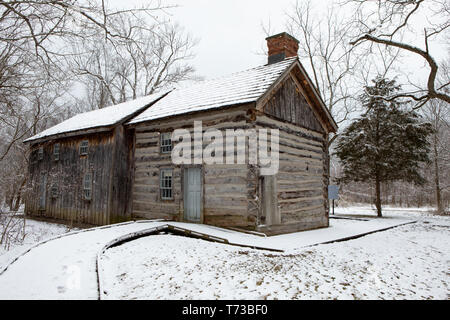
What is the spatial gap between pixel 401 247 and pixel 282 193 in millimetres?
4139

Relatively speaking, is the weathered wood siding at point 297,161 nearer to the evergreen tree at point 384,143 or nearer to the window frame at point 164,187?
the window frame at point 164,187

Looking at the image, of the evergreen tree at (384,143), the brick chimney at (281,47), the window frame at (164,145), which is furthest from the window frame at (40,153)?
the evergreen tree at (384,143)

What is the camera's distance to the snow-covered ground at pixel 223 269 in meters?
4.89

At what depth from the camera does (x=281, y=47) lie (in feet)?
44.0

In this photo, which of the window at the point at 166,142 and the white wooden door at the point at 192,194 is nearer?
the white wooden door at the point at 192,194

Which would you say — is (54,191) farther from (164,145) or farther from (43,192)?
(164,145)

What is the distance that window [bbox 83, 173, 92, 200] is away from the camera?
1459cm

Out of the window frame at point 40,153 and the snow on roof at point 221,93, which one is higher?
the snow on roof at point 221,93

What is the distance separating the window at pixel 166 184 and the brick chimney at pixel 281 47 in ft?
23.0

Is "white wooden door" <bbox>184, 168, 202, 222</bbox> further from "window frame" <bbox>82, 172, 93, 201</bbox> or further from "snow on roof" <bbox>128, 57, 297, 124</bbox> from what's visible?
"window frame" <bbox>82, 172, 93, 201</bbox>

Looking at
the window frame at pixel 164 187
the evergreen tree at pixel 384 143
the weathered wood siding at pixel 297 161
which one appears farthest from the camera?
the evergreen tree at pixel 384 143

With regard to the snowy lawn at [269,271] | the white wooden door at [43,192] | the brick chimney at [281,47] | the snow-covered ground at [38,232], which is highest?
the brick chimney at [281,47]

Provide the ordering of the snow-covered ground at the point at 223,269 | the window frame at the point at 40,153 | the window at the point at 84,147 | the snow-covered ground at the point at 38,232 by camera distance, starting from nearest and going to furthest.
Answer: the snow-covered ground at the point at 223,269 → the snow-covered ground at the point at 38,232 → the window at the point at 84,147 → the window frame at the point at 40,153
